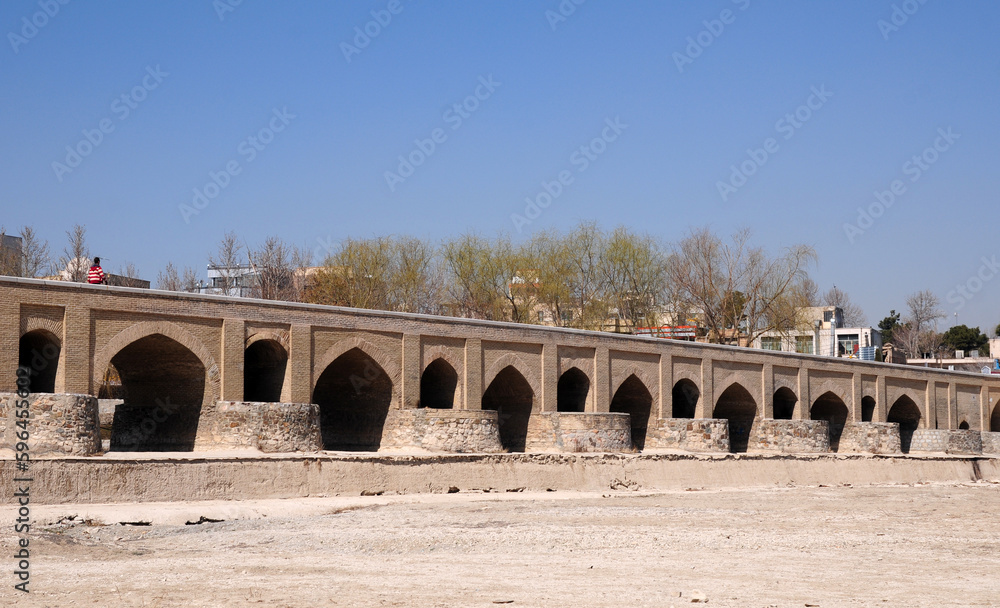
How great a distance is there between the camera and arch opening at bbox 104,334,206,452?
72.5 ft

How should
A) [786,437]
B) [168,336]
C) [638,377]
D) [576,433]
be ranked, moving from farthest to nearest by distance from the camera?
[786,437]
[638,377]
[576,433]
[168,336]

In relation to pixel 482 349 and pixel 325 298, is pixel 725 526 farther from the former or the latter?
pixel 325 298

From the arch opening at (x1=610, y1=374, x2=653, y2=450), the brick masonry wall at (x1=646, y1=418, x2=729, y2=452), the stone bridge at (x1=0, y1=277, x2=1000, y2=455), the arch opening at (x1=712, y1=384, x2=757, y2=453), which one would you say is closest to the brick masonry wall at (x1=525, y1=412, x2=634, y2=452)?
the stone bridge at (x1=0, y1=277, x2=1000, y2=455)

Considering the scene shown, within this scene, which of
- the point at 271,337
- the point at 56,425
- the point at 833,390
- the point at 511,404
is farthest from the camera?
the point at 833,390

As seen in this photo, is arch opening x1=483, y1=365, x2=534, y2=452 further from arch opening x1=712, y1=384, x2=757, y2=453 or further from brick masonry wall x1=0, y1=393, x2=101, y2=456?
brick masonry wall x1=0, y1=393, x2=101, y2=456

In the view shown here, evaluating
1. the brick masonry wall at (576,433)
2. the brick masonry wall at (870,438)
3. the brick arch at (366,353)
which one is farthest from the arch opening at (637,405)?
the brick masonry wall at (870,438)

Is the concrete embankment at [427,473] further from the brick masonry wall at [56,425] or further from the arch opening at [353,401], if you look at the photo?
the arch opening at [353,401]

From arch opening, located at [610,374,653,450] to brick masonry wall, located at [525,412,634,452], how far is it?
3.38m

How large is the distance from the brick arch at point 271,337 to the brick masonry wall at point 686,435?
1229cm

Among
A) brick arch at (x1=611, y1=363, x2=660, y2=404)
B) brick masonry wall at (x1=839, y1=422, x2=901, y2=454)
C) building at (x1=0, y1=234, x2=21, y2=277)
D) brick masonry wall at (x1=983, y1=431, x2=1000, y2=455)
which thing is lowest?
brick masonry wall at (x1=983, y1=431, x2=1000, y2=455)

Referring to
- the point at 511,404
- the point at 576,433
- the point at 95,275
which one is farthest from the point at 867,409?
the point at 95,275

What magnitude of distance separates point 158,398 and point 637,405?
48.8 feet

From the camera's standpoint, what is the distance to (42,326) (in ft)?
64.4

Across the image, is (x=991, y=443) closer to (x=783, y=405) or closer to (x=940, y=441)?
(x=940, y=441)
